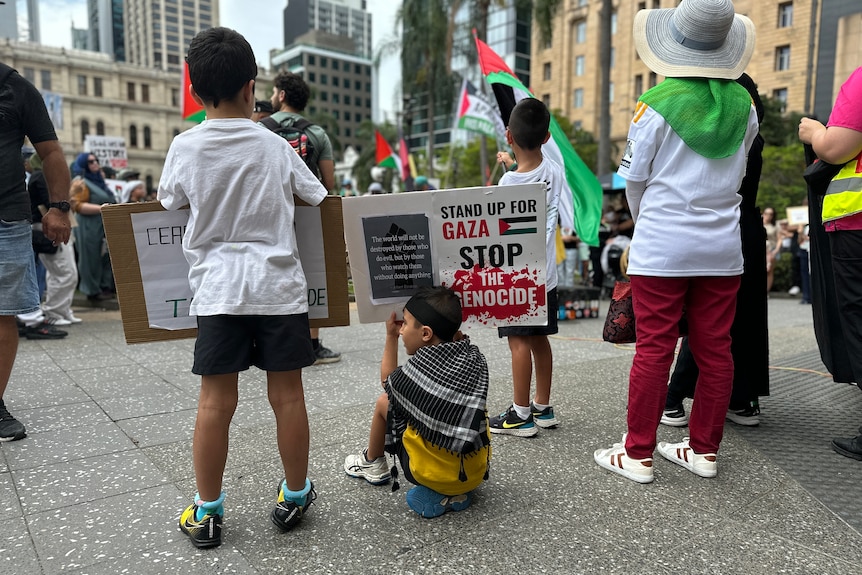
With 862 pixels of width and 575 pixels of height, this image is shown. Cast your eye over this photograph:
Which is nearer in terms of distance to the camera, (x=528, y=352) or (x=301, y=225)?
(x=301, y=225)

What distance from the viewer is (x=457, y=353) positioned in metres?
2.47

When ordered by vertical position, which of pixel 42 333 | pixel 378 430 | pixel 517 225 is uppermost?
pixel 517 225

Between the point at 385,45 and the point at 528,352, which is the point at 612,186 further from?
the point at 385,45

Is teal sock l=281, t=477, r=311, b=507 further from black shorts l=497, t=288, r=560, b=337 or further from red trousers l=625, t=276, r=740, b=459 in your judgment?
red trousers l=625, t=276, r=740, b=459

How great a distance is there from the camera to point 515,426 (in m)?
3.40

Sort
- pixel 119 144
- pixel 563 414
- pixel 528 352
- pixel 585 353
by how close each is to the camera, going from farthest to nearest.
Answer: pixel 119 144, pixel 585 353, pixel 563 414, pixel 528 352


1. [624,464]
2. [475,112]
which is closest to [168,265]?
[624,464]

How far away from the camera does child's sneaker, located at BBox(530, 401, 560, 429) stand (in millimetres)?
3545

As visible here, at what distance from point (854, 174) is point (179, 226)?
3.04 meters

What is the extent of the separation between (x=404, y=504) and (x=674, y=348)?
1367 millimetres

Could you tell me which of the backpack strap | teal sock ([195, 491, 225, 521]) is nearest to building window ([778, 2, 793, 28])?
the backpack strap

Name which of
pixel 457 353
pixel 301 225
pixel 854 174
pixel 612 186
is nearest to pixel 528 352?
pixel 457 353

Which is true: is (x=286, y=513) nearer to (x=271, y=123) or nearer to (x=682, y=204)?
(x=682, y=204)

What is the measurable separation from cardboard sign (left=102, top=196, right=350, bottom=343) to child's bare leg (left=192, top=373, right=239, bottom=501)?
30 centimetres
